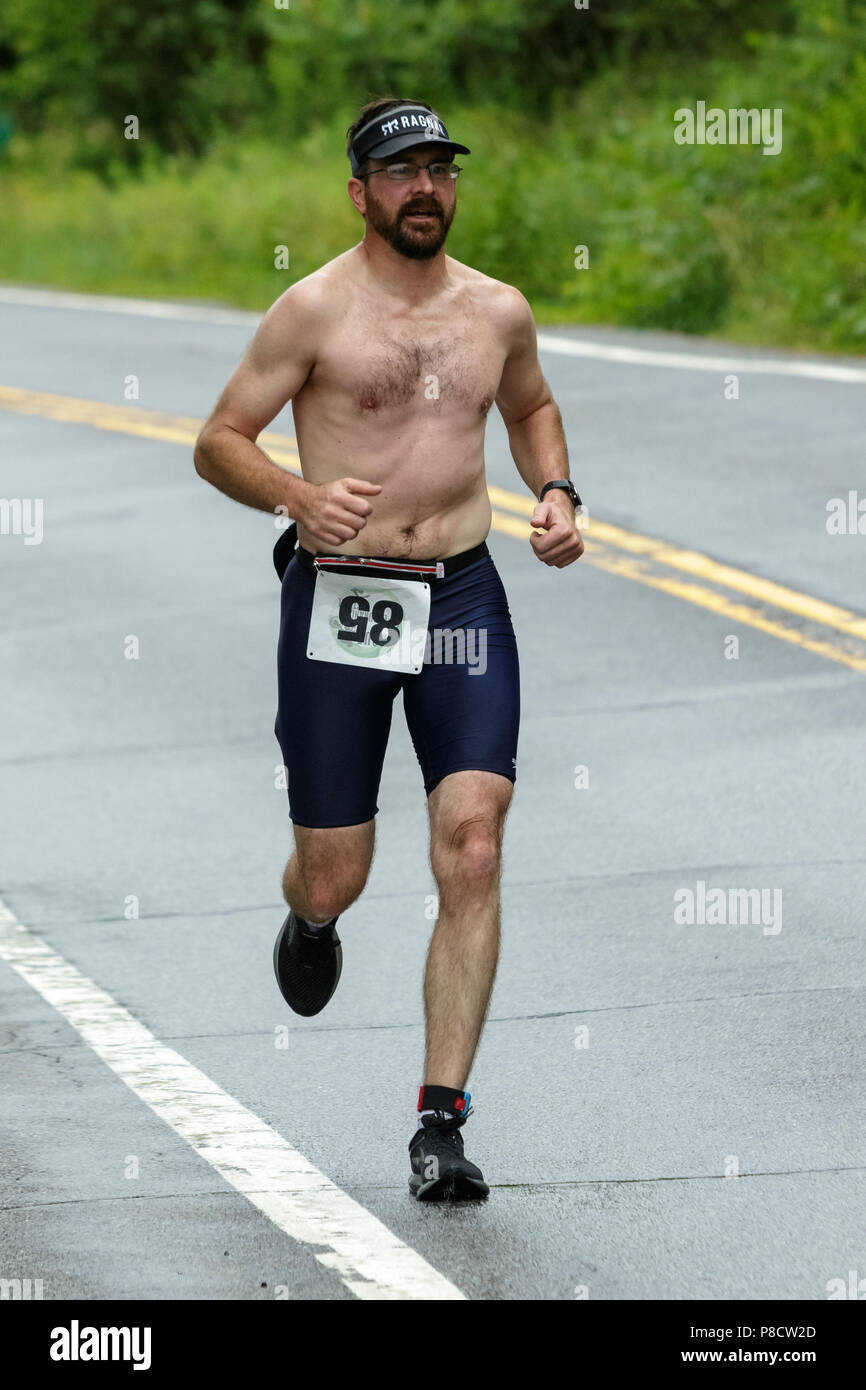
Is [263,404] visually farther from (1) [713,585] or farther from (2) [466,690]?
(1) [713,585]

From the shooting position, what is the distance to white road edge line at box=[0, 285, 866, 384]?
18.9 m

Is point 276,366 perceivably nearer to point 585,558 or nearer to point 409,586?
point 409,586

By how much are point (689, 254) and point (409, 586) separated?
58.2ft

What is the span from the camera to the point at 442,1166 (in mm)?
5664

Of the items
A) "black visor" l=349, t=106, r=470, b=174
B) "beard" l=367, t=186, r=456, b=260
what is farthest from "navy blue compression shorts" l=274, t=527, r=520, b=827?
"black visor" l=349, t=106, r=470, b=174

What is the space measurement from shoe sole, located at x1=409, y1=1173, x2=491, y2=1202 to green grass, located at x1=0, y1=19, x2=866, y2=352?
15135 millimetres

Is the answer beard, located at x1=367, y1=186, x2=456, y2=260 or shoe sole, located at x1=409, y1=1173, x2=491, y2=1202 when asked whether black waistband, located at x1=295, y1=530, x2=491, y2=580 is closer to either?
beard, located at x1=367, y1=186, x2=456, y2=260

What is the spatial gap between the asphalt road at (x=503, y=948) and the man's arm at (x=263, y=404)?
149 centimetres

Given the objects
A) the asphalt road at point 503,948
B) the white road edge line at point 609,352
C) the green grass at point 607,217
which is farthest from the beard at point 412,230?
the green grass at point 607,217

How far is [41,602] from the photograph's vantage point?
14000 millimetres

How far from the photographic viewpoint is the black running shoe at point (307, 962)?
21.8 feet

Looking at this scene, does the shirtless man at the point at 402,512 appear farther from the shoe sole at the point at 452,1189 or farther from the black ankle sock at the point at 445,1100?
the shoe sole at the point at 452,1189

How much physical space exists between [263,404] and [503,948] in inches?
89.9
